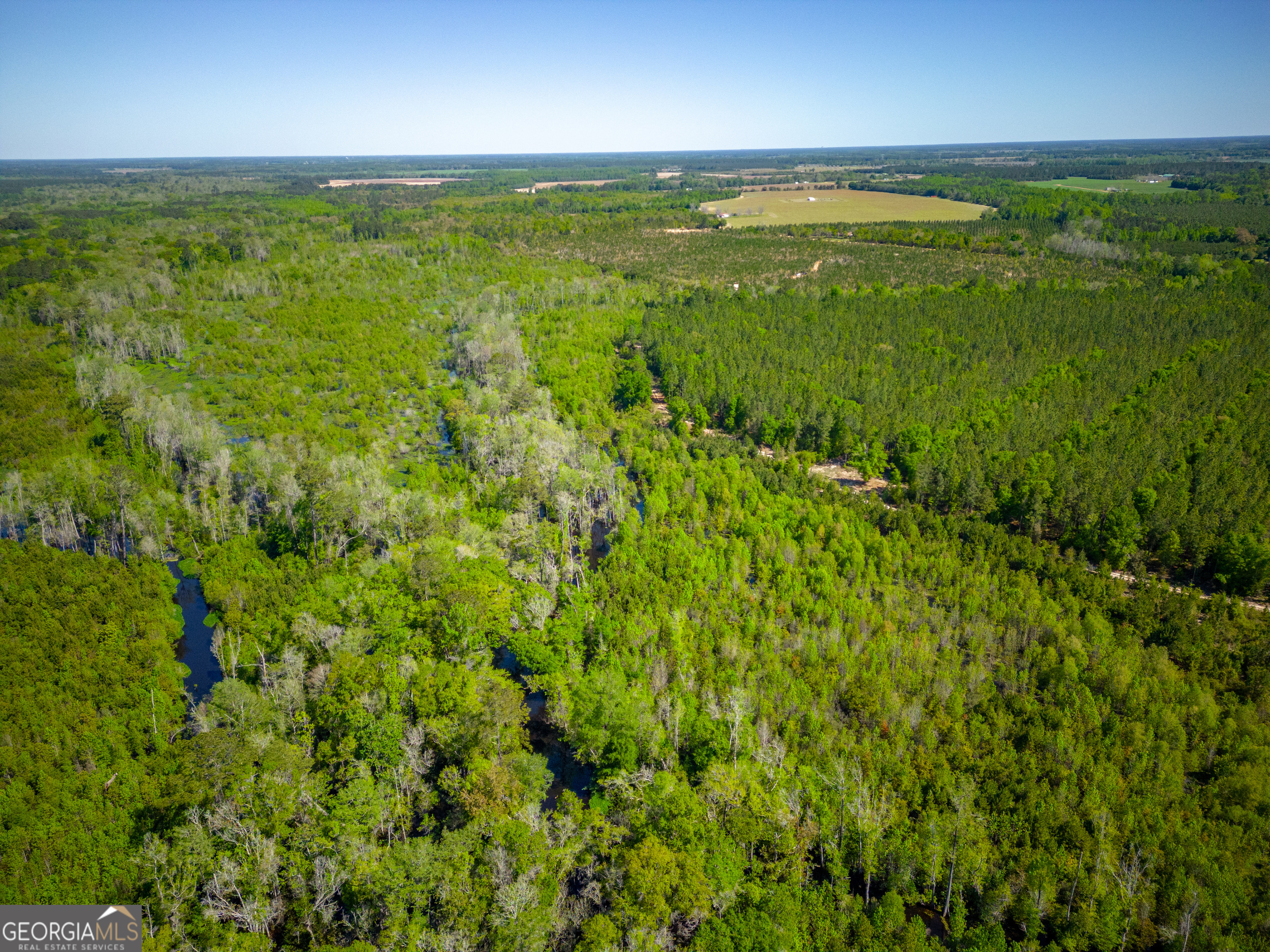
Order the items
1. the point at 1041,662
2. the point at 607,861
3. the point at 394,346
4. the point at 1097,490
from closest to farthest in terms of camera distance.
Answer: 1. the point at 607,861
2. the point at 1041,662
3. the point at 1097,490
4. the point at 394,346

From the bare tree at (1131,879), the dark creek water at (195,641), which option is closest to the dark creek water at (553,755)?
the dark creek water at (195,641)

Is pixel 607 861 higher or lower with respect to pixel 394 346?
lower

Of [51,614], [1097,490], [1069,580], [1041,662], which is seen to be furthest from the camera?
[1097,490]

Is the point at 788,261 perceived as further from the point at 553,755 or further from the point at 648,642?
the point at 553,755

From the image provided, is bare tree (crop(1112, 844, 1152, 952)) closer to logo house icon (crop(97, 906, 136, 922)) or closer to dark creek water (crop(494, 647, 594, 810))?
dark creek water (crop(494, 647, 594, 810))

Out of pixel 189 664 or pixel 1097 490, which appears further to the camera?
pixel 1097 490

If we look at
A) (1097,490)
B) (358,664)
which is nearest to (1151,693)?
(1097,490)

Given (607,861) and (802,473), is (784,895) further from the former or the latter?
(802,473)
